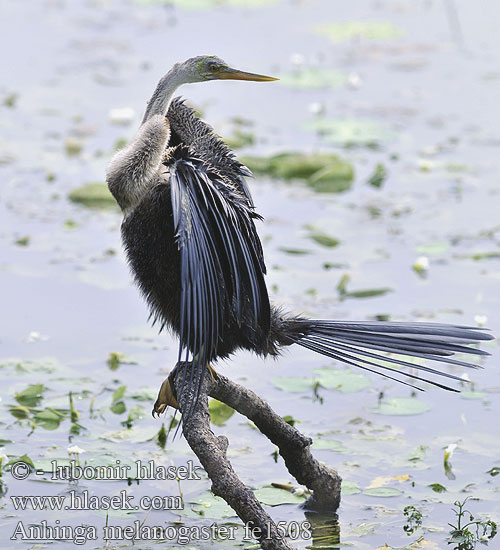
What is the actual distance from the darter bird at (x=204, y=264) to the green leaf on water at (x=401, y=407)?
0.89 m

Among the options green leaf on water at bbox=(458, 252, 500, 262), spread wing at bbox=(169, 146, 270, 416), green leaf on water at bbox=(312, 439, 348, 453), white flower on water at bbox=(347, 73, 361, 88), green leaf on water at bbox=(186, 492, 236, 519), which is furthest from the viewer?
white flower on water at bbox=(347, 73, 361, 88)

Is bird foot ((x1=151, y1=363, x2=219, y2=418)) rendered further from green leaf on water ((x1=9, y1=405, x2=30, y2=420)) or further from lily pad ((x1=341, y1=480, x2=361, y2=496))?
green leaf on water ((x1=9, y1=405, x2=30, y2=420))

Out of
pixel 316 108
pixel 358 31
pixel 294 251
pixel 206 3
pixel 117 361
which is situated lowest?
pixel 117 361

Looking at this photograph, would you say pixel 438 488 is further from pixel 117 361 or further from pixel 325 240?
pixel 325 240

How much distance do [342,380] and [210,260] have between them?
1.65 meters

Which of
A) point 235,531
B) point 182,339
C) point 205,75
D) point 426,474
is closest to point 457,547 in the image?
point 426,474

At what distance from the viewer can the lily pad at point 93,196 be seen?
666 cm

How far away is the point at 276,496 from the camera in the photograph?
3881mm

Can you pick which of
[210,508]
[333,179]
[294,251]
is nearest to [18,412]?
[210,508]

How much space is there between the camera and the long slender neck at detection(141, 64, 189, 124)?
3.58 m

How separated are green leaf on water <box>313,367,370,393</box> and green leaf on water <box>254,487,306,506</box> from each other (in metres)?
0.83

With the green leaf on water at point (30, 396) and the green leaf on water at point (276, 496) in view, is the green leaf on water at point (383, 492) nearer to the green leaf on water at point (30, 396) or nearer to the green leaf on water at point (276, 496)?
the green leaf on water at point (276, 496)

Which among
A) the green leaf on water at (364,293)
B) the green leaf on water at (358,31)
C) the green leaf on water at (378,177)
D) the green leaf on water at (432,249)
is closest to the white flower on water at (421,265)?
the green leaf on water at (432,249)

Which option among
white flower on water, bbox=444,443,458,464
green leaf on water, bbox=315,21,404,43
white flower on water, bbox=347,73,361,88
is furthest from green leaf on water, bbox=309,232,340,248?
green leaf on water, bbox=315,21,404,43
